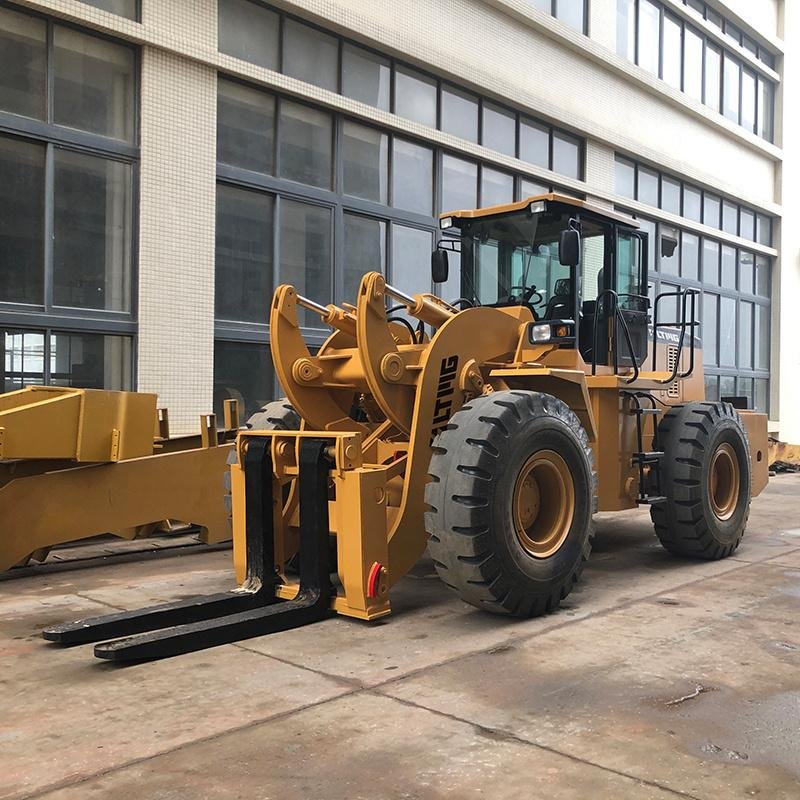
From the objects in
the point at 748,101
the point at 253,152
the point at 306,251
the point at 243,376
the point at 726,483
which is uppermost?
the point at 748,101

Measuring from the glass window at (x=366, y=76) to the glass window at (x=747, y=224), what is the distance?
1375 cm

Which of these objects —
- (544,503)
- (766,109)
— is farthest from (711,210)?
(544,503)

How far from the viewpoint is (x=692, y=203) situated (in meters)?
21.9

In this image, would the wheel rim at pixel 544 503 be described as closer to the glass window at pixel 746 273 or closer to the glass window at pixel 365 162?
the glass window at pixel 365 162

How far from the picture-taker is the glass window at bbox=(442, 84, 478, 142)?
14984mm

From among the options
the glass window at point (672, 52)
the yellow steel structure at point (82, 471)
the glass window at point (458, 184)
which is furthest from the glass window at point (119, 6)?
the glass window at point (672, 52)

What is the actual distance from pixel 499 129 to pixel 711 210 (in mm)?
9101

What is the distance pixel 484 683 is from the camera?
449 centimetres

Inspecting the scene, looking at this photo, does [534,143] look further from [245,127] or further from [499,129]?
[245,127]

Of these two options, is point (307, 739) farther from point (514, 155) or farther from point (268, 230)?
point (514, 155)

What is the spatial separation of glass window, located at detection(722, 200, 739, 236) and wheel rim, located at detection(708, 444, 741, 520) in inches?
656

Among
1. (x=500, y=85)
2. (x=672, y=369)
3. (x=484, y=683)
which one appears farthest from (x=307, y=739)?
(x=500, y=85)

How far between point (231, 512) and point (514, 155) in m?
11.7

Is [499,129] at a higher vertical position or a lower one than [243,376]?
higher
